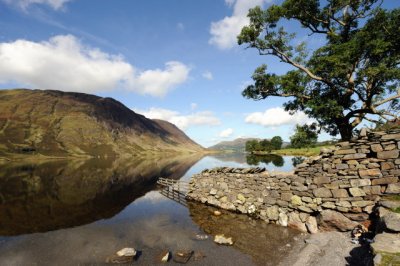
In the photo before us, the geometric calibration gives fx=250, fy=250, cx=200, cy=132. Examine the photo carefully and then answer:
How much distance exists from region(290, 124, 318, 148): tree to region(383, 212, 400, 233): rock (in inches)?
405

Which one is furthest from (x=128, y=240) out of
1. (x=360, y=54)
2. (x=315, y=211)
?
(x=360, y=54)

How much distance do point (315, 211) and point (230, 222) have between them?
6.14m

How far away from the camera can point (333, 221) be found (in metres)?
14.7

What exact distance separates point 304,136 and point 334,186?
596cm

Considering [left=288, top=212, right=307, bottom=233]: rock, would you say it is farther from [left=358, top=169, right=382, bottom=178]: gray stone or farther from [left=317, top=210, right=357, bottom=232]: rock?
[left=358, top=169, right=382, bottom=178]: gray stone

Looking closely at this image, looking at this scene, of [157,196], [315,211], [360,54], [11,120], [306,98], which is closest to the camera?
[315,211]

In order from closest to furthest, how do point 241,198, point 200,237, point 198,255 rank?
point 198,255 → point 200,237 → point 241,198

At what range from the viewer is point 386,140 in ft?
45.0

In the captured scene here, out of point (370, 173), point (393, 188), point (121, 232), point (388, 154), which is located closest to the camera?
point (393, 188)

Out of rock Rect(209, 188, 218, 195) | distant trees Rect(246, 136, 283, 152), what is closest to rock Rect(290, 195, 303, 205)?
rock Rect(209, 188, 218, 195)

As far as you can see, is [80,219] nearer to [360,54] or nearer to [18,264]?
[18,264]

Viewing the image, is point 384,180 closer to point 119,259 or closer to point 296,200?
point 296,200

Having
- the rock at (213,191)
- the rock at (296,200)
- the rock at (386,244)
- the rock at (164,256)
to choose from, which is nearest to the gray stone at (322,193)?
the rock at (296,200)

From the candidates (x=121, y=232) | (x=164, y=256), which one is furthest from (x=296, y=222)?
(x=121, y=232)
